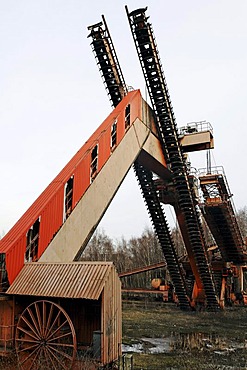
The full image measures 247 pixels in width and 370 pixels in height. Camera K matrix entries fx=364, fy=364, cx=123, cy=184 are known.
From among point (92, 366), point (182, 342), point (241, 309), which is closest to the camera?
point (92, 366)

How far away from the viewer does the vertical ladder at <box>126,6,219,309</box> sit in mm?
16391

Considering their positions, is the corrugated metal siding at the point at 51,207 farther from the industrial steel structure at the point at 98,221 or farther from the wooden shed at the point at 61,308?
the wooden shed at the point at 61,308

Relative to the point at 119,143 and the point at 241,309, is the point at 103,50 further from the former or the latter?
the point at 241,309

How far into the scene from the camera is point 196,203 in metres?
20.2

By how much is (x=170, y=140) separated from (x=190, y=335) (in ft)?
30.2

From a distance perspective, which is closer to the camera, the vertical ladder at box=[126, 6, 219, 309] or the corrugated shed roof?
the corrugated shed roof

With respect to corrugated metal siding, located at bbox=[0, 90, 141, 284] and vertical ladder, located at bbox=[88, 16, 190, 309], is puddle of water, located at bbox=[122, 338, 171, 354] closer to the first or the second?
corrugated metal siding, located at bbox=[0, 90, 141, 284]

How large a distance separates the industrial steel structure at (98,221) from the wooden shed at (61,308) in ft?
0.09

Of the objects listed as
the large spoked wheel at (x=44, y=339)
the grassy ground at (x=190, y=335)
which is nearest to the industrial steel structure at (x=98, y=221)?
the large spoked wheel at (x=44, y=339)

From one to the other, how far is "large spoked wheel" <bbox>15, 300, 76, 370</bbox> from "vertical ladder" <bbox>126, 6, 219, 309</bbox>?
11.0m

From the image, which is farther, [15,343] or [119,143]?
[119,143]

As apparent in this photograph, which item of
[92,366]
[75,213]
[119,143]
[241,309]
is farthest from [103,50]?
[241,309]

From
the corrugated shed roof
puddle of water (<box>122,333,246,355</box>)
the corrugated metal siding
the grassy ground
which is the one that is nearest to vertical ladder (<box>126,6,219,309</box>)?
the grassy ground

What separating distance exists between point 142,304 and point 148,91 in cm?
1588
